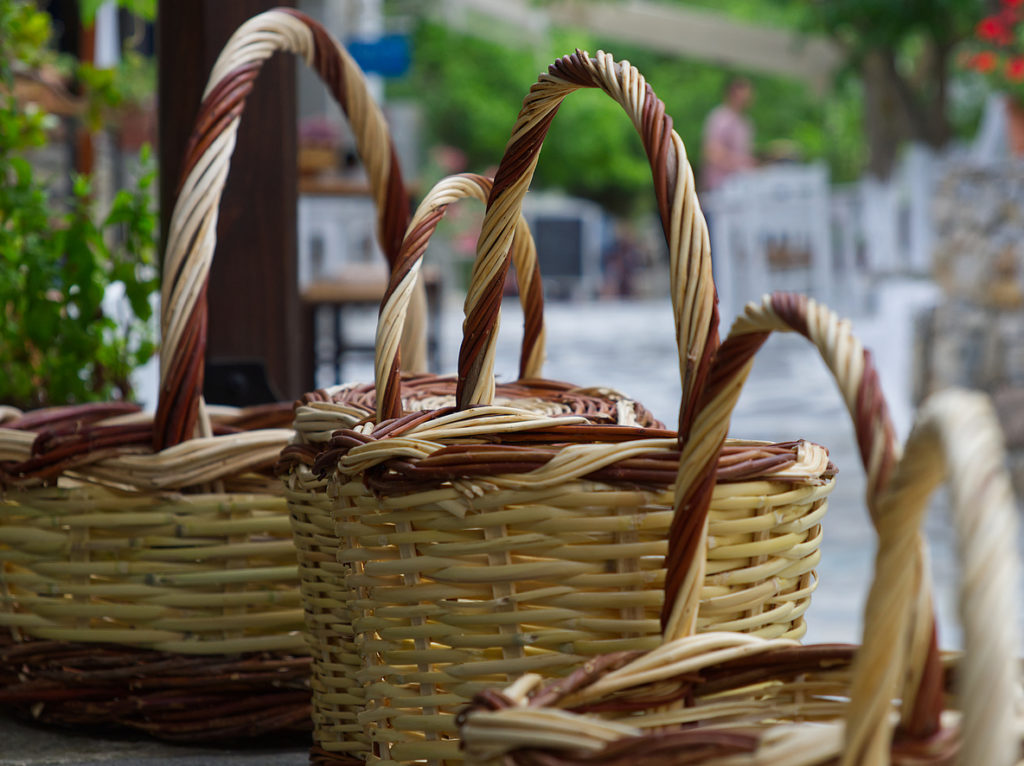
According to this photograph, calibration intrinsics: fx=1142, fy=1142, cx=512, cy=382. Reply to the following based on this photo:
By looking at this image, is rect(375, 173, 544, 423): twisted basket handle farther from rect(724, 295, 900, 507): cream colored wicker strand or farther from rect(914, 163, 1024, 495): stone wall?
rect(914, 163, 1024, 495): stone wall

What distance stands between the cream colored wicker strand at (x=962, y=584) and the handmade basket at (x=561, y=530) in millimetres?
141

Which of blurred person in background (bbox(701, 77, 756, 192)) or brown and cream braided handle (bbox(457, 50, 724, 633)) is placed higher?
blurred person in background (bbox(701, 77, 756, 192))

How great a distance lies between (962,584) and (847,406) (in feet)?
0.38

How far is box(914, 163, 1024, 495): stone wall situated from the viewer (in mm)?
4020

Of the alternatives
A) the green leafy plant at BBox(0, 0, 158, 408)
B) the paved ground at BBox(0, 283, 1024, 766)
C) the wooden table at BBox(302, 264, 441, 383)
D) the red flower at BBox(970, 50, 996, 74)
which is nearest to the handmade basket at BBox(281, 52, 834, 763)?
the paved ground at BBox(0, 283, 1024, 766)

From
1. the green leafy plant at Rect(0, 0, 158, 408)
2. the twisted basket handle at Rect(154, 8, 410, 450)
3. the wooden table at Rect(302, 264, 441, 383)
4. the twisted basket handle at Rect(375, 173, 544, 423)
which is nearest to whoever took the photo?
the twisted basket handle at Rect(375, 173, 544, 423)

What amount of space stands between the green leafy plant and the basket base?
392 mm

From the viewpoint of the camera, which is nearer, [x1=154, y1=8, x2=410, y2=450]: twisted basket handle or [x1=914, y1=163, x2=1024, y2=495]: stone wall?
[x1=154, y1=8, x2=410, y2=450]: twisted basket handle

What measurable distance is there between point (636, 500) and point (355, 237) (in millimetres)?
4046

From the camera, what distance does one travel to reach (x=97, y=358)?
121 cm

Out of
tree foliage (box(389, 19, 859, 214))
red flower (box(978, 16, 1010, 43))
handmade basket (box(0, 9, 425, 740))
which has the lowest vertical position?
handmade basket (box(0, 9, 425, 740))

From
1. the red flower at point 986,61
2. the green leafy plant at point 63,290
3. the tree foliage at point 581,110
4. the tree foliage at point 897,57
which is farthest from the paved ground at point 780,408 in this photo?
the tree foliage at point 581,110

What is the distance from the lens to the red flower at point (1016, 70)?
3875mm

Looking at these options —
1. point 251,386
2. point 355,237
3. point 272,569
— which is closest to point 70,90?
point 355,237
